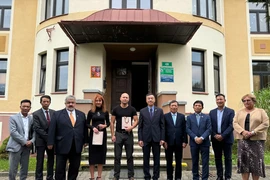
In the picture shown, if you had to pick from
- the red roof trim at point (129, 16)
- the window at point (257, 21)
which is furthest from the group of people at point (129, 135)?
the window at point (257, 21)

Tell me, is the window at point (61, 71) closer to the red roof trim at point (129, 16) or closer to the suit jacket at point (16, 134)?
the red roof trim at point (129, 16)

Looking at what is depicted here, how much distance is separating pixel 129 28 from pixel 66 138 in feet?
17.0

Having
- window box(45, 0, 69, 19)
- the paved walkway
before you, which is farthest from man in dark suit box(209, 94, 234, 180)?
window box(45, 0, 69, 19)

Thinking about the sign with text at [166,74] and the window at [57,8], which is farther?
the window at [57,8]

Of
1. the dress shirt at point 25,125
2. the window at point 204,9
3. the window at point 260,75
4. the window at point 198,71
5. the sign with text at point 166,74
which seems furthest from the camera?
the window at point 260,75

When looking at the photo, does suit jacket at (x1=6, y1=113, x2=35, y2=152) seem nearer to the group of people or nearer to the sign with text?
the group of people

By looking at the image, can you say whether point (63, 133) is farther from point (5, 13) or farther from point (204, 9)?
point (5, 13)

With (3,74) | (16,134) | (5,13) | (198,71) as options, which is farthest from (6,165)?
(5,13)

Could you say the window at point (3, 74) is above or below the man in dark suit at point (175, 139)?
above

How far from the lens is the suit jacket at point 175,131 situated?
19.0ft

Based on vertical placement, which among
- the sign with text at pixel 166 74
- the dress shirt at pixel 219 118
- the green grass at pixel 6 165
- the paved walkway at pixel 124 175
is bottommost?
the paved walkway at pixel 124 175

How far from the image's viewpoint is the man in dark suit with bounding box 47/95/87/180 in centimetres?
505

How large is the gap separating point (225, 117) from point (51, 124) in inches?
139

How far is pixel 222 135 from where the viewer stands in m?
5.68
